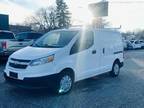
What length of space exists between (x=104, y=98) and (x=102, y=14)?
21.3 metres

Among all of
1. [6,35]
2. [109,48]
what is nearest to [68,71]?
[109,48]

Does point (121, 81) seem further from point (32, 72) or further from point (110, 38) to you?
point (32, 72)

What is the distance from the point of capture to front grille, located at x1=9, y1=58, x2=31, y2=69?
584 cm

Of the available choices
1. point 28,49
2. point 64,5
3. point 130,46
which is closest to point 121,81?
point 28,49

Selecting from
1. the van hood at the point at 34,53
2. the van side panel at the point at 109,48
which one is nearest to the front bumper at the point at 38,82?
the van hood at the point at 34,53

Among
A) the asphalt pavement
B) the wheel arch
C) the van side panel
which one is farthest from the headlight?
the van side panel

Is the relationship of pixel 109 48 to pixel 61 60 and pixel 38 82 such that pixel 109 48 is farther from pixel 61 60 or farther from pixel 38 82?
pixel 38 82

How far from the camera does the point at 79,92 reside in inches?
265

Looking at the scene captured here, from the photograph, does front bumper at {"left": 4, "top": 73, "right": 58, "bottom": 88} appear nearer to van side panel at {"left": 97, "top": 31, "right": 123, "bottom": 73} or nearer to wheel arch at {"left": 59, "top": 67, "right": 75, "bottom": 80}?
wheel arch at {"left": 59, "top": 67, "right": 75, "bottom": 80}

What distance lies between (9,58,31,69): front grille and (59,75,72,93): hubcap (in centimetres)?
111

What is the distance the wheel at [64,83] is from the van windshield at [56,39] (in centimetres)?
89

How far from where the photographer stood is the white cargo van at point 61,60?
19.1ft

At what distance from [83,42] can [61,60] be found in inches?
49.3

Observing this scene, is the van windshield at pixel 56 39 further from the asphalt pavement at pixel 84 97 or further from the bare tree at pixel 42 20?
the bare tree at pixel 42 20
